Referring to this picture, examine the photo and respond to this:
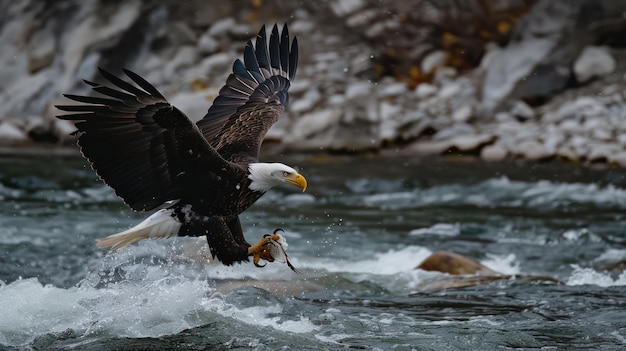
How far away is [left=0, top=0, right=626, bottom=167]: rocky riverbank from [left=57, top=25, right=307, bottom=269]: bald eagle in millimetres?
6681

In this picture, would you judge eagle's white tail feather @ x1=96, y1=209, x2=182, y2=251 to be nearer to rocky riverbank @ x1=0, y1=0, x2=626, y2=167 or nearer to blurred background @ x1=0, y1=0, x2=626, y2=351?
blurred background @ x1=0, y1=0, x2=626, y2=351

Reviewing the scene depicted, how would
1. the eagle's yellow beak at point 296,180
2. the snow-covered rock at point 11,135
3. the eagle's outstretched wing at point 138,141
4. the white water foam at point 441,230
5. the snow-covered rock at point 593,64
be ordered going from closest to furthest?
1. the eagle's outstretched wing at point 138,141
2. the eagle's yellow beak at point 296,180
3. the white water foam at point 441,230
4. the snow-covered rock at point 593,64
5. the snow-covered rock at point 11,135

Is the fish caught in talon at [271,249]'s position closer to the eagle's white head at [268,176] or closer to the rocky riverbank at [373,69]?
the eagle's white head at [268,176]

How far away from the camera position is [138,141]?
5.72m

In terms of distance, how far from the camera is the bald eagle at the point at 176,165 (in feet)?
18.4

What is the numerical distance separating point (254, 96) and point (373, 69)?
303 inches

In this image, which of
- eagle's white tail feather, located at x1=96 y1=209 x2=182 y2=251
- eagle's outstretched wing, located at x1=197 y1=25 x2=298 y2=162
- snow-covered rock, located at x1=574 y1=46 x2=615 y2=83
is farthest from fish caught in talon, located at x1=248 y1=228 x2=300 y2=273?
snow-covered rock, located at x1=574 y1=46 x2=615 y2=83

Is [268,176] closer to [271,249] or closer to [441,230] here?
[271,249]

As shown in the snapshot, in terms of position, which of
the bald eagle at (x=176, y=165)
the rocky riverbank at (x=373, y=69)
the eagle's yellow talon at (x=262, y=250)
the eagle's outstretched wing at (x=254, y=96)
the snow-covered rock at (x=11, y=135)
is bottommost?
the eagle's yellow talon at (x=262, y=250)

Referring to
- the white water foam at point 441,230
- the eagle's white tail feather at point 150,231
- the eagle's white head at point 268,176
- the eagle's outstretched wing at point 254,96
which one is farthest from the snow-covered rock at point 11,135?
the eagle's white head at point 268,176

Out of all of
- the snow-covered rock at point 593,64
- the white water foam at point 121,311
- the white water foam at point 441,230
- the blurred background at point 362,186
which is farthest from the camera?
the snow-covered rock at point 593,64

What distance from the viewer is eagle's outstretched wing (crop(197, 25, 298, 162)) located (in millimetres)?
6781

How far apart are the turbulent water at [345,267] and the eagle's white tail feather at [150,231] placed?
29 cm

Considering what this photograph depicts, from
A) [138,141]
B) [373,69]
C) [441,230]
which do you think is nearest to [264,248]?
[138,141]
